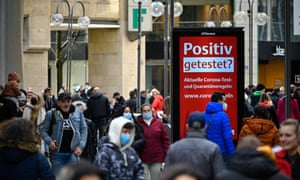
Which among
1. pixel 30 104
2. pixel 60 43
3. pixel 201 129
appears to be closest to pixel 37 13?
pixel 60 43

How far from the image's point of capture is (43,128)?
16.6 metres

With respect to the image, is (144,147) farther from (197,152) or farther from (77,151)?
(197,152)

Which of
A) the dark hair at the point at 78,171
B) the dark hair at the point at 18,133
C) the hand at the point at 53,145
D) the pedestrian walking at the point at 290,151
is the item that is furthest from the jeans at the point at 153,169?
the dark hair at the point at 78,171

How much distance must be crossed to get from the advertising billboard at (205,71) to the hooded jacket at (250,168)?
1037cm

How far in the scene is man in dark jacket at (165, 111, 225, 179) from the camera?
11.0 metres

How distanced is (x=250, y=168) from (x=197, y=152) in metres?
3.16

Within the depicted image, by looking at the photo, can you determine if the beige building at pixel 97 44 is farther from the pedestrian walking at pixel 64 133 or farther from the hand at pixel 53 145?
the hand at pixel 53 145

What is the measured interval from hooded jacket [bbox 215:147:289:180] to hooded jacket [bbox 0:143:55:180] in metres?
2.67

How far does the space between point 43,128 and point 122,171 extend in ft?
20.4

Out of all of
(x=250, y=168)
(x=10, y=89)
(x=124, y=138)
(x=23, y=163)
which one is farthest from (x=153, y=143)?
(x=250, y=168)

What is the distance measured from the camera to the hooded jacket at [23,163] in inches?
396

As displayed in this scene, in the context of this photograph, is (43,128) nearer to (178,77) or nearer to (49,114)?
(49,114)

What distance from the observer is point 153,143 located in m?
16.7

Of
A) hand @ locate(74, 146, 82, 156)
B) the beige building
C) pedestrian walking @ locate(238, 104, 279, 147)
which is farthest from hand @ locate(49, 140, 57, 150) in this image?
the beige building
